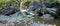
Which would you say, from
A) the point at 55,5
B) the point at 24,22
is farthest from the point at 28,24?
the point at 55,5

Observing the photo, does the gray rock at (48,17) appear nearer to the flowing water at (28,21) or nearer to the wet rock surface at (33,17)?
the wet rock surface at (33,17)

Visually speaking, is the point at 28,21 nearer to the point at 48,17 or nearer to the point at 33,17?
the point at 33,17

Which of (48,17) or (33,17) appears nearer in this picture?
(48,17)

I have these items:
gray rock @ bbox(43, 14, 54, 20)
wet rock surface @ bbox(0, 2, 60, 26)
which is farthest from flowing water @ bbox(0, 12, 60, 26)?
gray rock @ bbox(43, 14, 54, 20)

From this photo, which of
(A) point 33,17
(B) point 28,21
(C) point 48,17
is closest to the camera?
(B) point 28,21

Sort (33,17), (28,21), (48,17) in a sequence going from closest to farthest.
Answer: (28,21)
(48,17)
(33,17)

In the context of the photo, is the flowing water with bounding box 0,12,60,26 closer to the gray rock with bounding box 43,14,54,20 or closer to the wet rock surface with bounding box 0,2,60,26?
the wet rock surface with bounding box 0,2,60,26

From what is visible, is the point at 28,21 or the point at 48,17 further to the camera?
the point at 48,17

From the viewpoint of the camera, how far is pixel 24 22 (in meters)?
5.64

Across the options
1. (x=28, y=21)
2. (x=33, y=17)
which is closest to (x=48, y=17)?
(x=33, y=17)

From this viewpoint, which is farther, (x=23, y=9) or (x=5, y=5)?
(x=5, y=5)

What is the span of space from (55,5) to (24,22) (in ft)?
7.37

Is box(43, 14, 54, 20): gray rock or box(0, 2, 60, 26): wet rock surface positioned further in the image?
box(43, 14, 54, 20): gray rock

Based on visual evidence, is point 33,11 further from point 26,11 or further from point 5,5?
point 5,5
